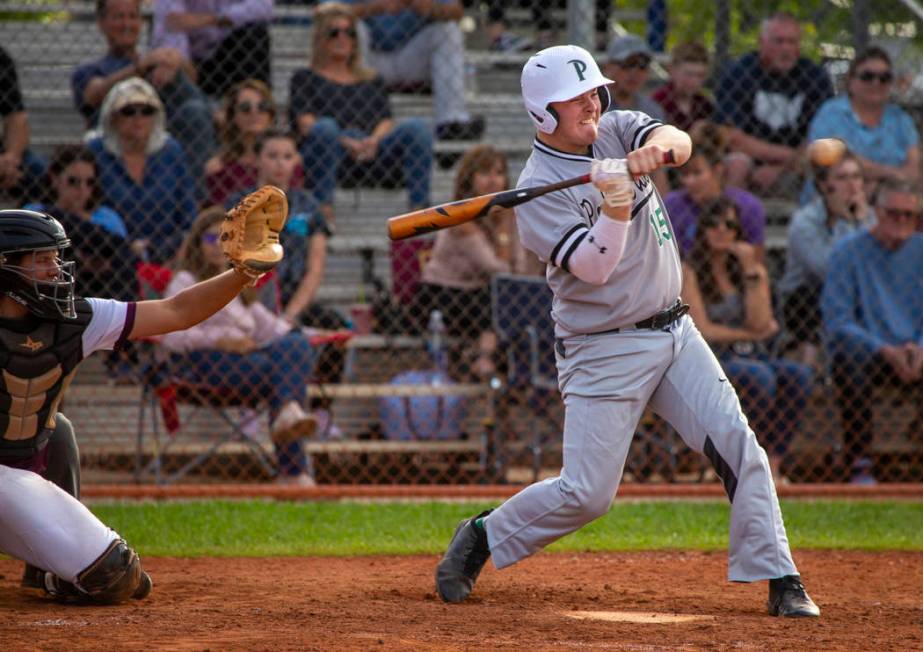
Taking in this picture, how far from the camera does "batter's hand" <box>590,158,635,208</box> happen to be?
4.05 meters

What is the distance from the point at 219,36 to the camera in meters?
9.15

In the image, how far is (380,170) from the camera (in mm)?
8820

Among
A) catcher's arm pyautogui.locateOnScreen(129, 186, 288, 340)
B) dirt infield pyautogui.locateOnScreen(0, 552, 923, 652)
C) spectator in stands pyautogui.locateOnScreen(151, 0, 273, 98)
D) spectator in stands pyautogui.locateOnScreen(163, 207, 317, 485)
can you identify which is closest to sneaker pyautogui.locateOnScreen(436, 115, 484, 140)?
spectator in stands pyautogui.locateOnScreen(151, 0, 273, 98)

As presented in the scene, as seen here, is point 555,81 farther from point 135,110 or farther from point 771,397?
point 135,110

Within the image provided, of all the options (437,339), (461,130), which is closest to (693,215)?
(437,339)

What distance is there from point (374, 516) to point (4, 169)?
3232 millimetres

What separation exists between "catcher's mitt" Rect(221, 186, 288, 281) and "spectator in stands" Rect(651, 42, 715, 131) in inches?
212

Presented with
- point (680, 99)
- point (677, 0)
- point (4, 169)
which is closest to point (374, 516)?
point (4, 169)

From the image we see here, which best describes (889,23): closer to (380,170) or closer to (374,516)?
(380,170)

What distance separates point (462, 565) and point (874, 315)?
4.23m

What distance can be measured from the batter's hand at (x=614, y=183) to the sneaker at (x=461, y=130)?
17.4ft

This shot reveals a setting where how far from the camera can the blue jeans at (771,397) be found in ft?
25.1

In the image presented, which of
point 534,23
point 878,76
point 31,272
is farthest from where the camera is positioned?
point 534,23

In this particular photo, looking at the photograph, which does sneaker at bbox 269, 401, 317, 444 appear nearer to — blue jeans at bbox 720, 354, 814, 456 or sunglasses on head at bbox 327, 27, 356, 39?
blue jeans at bbox 720, 354, 814, 456
